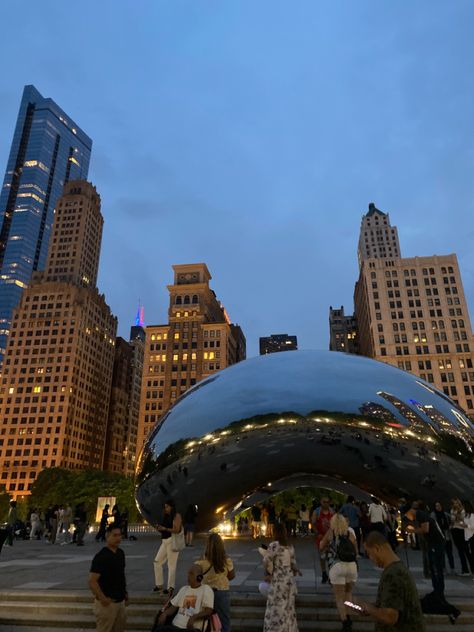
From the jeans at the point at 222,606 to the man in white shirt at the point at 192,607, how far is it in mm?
899

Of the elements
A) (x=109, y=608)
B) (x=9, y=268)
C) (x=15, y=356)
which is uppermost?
(x=9, y=268)

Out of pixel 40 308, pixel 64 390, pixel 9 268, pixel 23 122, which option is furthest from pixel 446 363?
pixel 23 122

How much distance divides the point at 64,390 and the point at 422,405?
115 metres

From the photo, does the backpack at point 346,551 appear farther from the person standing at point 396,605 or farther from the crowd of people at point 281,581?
the person standing at point 396,605

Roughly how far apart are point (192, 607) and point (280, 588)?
1.56 m

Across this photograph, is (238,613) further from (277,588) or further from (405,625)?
(405,625)

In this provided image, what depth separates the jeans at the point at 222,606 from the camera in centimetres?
517

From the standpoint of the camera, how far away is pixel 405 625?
308 cm

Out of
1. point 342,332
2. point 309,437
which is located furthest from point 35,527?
point 342,332

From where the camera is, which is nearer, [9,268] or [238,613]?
[238,613]

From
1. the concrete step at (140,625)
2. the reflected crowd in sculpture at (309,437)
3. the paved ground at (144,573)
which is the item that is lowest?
the concrete step at (140,625)

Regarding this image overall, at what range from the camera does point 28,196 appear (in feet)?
582

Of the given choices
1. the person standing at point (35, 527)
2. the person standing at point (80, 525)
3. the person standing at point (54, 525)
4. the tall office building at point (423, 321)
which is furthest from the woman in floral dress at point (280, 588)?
the tall office building at point (423, 321)

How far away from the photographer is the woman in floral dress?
5.12 m
